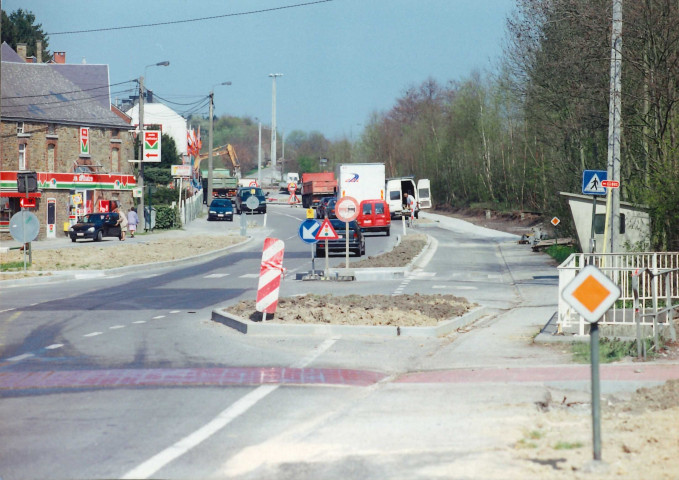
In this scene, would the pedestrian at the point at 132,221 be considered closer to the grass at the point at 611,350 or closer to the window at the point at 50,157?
the window at the point at 50,157

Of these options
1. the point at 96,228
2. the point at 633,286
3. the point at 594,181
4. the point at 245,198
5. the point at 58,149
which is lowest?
the point at 96,228

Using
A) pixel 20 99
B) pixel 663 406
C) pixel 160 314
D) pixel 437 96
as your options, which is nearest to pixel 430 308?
pixel 160 314

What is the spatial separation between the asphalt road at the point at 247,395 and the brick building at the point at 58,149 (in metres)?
35.1

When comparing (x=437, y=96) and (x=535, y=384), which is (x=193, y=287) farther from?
(x=437, y=96)

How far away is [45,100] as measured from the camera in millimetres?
58969

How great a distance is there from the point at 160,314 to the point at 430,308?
5464 millimetres

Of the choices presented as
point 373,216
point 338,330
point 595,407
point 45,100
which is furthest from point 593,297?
point 45,100

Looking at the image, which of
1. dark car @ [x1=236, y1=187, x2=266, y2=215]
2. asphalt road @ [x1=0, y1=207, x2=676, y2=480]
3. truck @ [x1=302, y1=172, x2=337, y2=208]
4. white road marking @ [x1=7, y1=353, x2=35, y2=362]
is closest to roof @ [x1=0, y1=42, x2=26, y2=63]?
dark car @ [x1=236, y1=187, x2=266, y2=215]

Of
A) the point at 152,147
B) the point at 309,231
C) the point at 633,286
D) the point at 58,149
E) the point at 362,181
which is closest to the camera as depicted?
the point at 633,286

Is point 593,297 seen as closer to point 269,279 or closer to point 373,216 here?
point 269,279

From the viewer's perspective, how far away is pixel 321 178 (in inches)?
3418

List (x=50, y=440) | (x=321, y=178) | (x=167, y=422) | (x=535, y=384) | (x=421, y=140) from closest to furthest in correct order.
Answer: (x=50, y=440) → (x=167, y=422) → (x=535, y=384) → (x=321, y=178) → (x=421, y=140)

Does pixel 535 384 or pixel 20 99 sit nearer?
pixel 535 384

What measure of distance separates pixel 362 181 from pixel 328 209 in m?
2.92
